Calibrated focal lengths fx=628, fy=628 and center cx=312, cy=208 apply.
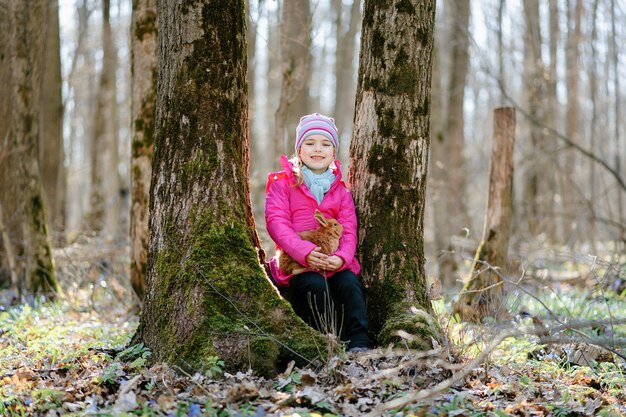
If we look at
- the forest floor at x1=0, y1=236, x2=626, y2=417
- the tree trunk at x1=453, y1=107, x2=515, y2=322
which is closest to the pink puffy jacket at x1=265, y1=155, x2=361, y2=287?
the forest floor at x1=0, y1=236, x2=626, y2=417

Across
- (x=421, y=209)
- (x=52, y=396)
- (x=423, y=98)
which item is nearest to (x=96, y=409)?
(x=52, y=396)

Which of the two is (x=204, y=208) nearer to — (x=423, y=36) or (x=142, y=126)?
(x=423, y=36)

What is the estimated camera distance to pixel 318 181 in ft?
16.2

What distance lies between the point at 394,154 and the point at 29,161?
523 cm

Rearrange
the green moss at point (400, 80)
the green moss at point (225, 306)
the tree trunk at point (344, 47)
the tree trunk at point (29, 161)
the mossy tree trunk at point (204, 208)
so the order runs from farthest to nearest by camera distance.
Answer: the tree trunk at point (344, 47), the tree trunk at point (29, 161), the green moss at point (400, 80), the mossy tree trunk at point (204, 208), the green moss at point (225, 306)

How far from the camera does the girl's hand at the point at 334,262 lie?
4605 millimetres

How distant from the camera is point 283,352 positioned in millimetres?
4156

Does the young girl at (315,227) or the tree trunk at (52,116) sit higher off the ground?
the tree trunk at (52,116)

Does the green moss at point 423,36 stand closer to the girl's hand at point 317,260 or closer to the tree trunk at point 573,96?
the girl's hand at point 317,260

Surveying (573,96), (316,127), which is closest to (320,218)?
(316,127)

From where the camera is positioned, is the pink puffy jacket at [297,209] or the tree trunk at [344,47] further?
the tree trunk at [344,47]

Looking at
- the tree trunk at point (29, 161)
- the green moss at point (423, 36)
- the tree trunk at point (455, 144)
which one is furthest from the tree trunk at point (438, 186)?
the tree trunk at point (29, 161)

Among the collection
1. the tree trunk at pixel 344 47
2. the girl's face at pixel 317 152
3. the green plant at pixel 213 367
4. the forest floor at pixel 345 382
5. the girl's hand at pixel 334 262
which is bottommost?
the forest floor at pixel 345 382

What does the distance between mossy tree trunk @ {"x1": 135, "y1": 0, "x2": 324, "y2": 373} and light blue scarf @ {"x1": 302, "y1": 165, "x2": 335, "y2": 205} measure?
0.59m
